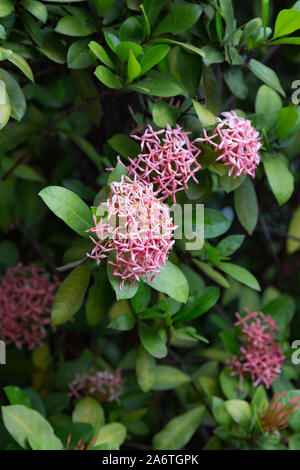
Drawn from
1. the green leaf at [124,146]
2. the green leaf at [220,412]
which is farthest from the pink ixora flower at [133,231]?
the green leaf at [220,412]

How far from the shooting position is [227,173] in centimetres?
71

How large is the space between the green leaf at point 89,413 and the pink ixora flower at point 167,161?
1.29 ft

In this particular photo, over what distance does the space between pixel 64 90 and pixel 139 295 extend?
0.61 metres

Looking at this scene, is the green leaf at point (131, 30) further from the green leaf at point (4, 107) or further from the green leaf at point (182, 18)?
the green leaf at point (4, 107)

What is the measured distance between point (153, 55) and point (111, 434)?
54 cm

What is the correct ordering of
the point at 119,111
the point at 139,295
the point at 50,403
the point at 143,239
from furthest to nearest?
A: the point at 119,111 → the point at 50,403 → the point at 139,295 → the point at 143,239

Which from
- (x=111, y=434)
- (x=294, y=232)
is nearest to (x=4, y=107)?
(x=111, y=434)

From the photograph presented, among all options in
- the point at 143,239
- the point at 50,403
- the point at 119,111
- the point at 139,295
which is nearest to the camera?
the point at 143,239

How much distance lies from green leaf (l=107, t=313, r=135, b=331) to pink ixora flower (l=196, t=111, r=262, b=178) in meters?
0.24

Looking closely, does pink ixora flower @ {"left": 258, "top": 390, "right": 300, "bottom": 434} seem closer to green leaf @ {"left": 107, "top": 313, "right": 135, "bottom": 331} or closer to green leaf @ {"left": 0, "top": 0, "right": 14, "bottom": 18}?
green leaf @ {"left": 107, "top": 313, "right": 135, "bottom": 331}

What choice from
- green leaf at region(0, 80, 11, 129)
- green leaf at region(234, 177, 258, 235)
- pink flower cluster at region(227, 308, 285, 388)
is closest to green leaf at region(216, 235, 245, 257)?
green leaf at region(234, 177, 258, 235)

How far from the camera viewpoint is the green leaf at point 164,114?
0.69m
